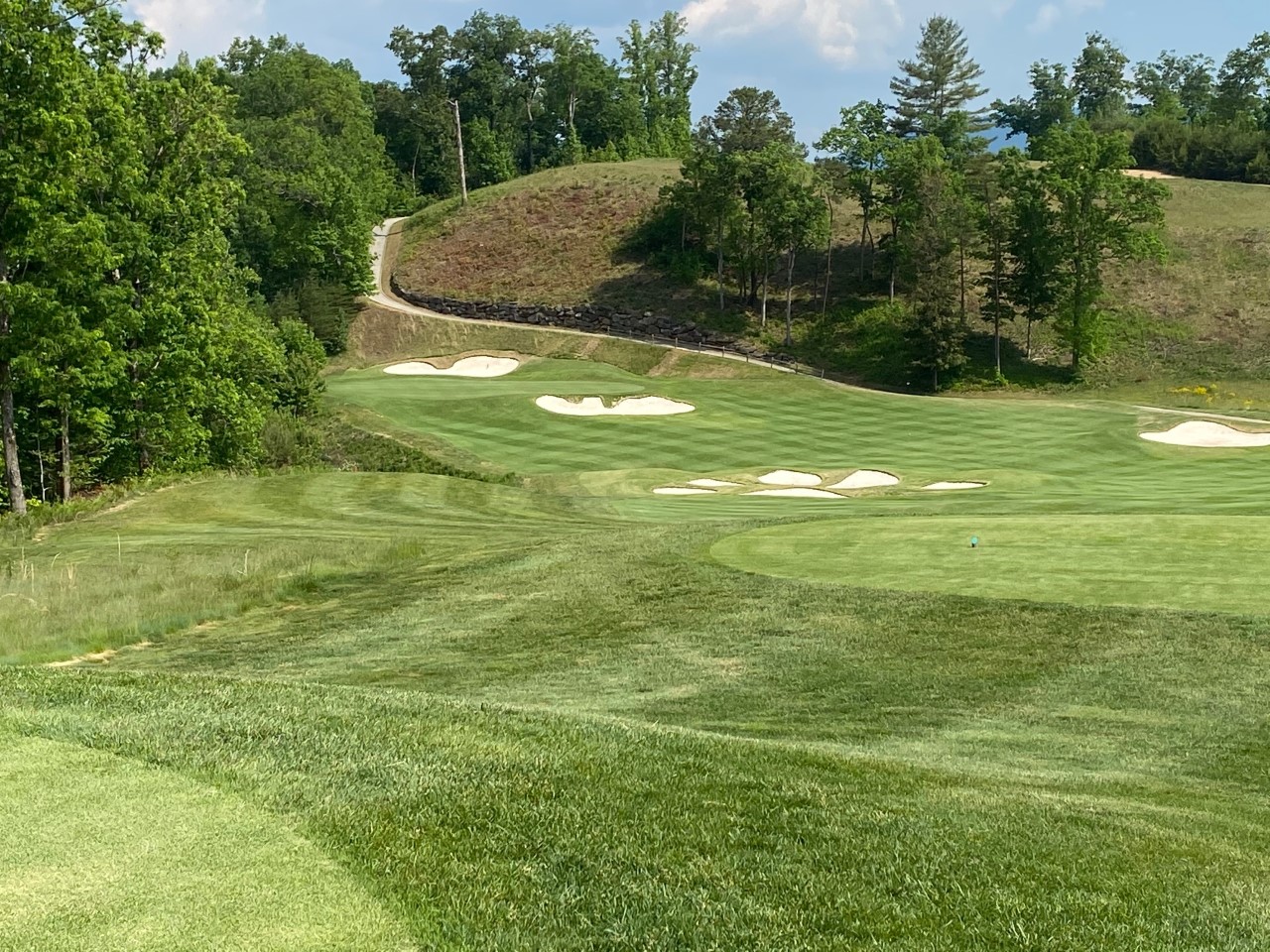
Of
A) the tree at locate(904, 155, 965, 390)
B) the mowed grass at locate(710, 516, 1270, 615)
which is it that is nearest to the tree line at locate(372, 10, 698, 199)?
the tree at locate(904, 155, 965, 390)

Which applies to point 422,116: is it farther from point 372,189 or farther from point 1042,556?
point 1042,556

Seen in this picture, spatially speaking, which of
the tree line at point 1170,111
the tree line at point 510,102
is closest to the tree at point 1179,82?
the tree line at point 1170,111

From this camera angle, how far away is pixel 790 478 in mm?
36875

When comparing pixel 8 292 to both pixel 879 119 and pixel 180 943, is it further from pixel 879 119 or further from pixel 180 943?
pixel 879 119

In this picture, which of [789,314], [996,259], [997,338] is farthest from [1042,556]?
[789,314]

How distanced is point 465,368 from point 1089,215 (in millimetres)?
34793

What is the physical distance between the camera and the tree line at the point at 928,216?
58.2 meters

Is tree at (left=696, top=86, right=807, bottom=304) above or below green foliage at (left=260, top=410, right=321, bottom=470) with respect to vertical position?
above

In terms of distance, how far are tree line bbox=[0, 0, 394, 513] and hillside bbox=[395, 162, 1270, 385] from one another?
3093 cm

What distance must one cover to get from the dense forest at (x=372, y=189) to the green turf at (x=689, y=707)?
686 centimetres

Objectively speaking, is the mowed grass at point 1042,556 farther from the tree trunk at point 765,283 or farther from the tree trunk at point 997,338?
the tree trunk at point 765,283

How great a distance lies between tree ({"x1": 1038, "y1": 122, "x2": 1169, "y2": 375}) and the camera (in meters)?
Result: 57.9

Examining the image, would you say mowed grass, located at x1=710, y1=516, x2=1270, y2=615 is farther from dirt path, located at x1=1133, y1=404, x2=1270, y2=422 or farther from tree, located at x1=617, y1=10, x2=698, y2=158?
tree, located at x1=617, y1=10, x2=698, y2=158

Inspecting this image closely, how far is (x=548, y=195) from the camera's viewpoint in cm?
8812
